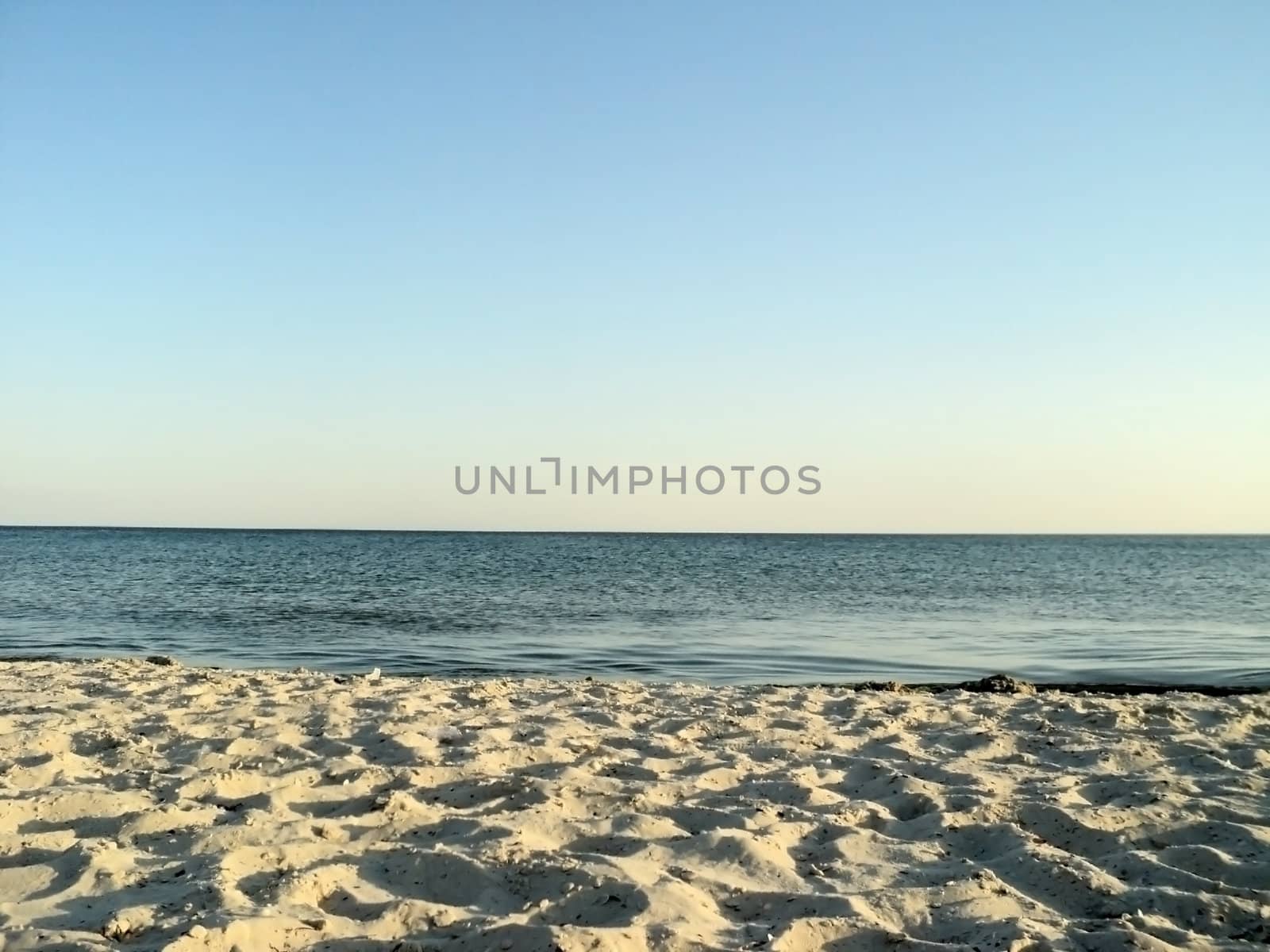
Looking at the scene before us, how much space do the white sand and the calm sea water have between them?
5049 millimetres

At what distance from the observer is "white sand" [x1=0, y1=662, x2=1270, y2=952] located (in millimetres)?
3248

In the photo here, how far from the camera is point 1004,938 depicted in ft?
10.4

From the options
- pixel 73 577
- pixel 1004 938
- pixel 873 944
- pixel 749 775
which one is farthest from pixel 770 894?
pixel 73 577

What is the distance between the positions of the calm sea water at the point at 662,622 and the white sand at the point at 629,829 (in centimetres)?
505

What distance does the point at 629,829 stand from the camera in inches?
167

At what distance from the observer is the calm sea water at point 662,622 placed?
486 inches

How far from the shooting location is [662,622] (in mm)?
17766

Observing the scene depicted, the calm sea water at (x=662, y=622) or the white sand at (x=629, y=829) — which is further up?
the white sand at (x=629, y=829)

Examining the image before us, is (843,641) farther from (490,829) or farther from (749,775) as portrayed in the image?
(490,829)

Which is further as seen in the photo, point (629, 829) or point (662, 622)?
point (662, 622)

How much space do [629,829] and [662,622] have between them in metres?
13.6

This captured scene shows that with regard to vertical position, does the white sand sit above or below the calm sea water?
above

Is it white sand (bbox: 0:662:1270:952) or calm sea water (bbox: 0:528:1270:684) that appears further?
calm sea water (bbox: 0:528:1270:684)

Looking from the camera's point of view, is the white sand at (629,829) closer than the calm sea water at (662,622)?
Yes
